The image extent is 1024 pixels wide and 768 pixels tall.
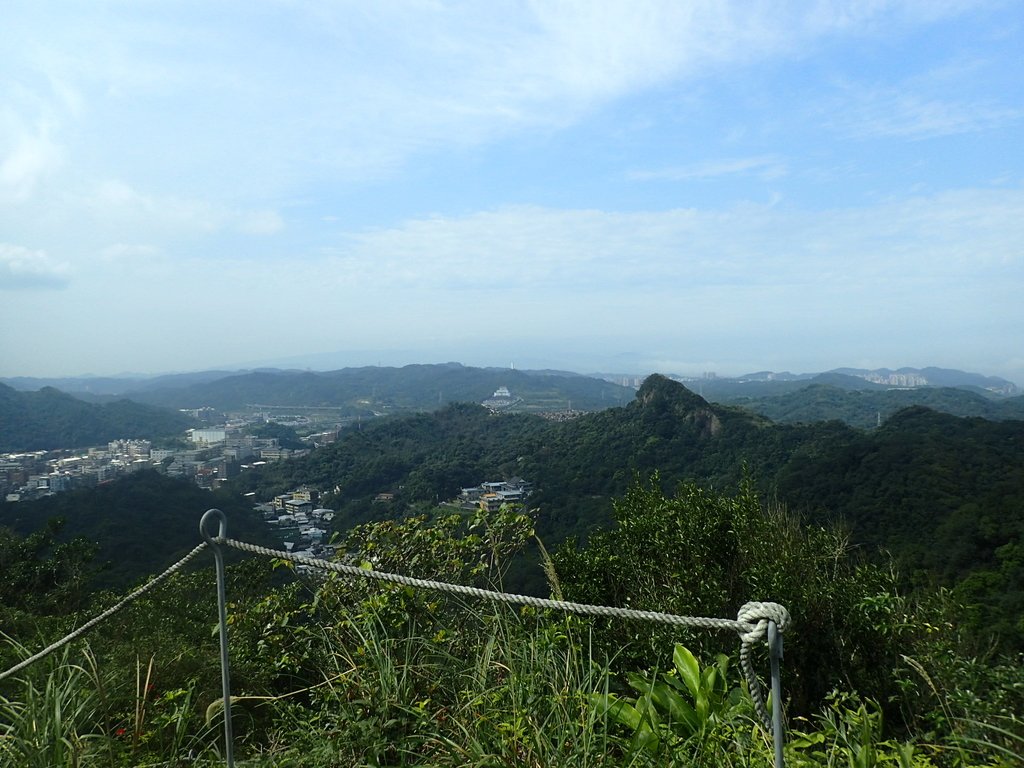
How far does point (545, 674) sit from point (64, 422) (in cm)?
6519

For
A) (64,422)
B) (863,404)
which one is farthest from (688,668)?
(863,404)

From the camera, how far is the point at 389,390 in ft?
398

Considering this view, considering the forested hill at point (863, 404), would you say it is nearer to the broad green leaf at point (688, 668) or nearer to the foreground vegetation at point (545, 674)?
the foreground vegetation at point (545, 674)

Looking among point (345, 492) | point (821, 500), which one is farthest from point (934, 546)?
point (345, 492)

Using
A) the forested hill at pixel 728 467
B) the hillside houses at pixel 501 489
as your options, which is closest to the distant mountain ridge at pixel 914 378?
the forested hill at pixel 728 467

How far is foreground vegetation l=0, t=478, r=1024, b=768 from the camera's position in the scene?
210 centimetres

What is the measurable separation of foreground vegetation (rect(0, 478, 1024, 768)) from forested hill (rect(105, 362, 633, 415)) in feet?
301

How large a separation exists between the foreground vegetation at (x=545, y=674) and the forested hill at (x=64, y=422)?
52.3 meters

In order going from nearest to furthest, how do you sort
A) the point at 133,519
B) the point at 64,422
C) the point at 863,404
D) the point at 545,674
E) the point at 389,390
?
the point at 545,674 → the point at 133,519 → the point at 64,422 → the point at 863,404 → the point at 389,390

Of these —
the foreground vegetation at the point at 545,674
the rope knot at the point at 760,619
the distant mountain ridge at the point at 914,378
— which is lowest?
the distant mountain ridge at the point at 914,378

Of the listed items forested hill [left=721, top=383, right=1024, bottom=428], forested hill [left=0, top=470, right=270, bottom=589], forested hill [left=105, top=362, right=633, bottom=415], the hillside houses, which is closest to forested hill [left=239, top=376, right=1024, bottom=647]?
the hillside houses

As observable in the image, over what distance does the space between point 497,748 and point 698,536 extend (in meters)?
3.13

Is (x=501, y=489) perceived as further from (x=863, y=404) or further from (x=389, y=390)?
(x=389, y=390)

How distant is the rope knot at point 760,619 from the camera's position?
4.85 feet
